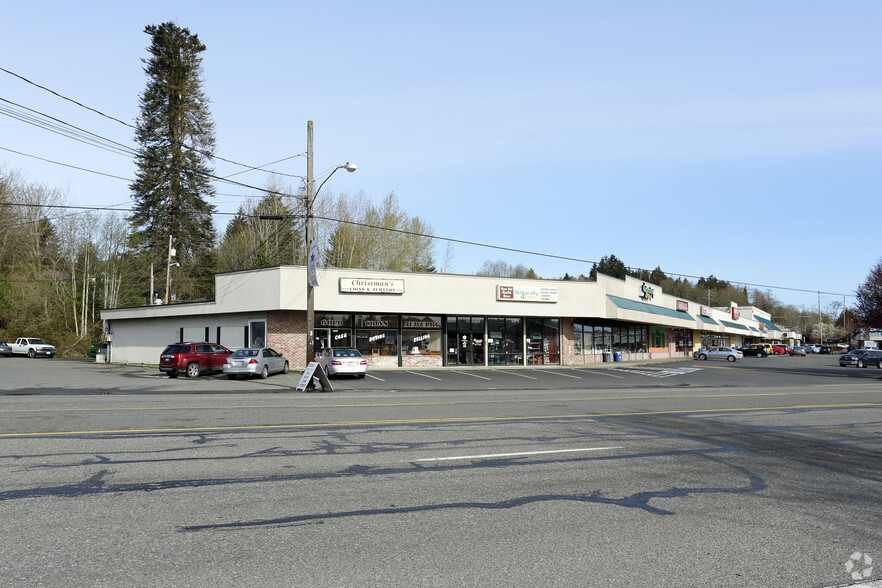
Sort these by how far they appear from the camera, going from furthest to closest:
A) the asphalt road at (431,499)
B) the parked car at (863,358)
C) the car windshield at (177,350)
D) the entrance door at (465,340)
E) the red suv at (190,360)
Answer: the parked car at (863,358)
the entrance door at (465,340)
the car windshield at (177,350)
the red suv at (190,360)
the asphalt road at (431,499)

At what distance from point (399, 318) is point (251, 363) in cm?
1010

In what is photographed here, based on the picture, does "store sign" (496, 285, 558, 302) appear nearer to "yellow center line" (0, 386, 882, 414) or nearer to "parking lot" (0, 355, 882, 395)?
"parking lot" (0, 355, 882, 395)

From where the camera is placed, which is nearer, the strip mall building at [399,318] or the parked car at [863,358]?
the strip mall building at [399,318]

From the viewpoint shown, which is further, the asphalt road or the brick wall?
the brick wall

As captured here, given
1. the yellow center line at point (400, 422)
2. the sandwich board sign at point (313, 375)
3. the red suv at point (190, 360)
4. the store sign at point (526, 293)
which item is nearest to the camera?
the yellow center line at point (400, 422)

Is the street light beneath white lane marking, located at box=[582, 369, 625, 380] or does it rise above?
above

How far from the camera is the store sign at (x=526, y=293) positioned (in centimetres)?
3653

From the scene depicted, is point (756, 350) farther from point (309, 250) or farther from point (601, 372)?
point (309, 250)

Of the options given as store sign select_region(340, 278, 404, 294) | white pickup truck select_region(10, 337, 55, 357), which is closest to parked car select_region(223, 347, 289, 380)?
store sign select_region(340, 278, 404, 294)

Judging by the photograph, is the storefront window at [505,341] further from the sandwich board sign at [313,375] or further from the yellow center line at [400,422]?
the yellow center line at [400,422]

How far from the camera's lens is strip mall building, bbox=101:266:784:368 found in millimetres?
32438

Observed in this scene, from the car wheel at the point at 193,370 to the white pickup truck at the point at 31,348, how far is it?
30.5 m

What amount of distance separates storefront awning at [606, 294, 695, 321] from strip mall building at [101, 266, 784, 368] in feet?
0.67

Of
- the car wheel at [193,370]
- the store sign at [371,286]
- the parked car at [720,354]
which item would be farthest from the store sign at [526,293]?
the parked car at [720,354]
